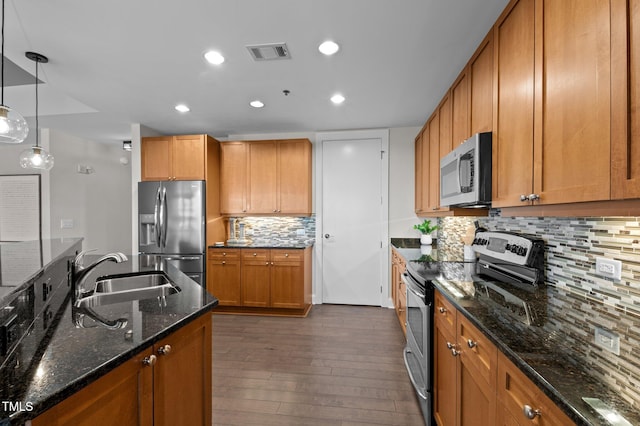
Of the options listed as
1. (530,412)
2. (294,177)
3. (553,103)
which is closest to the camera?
(530,412)

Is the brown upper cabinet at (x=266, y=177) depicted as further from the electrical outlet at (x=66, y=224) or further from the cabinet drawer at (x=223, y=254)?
the electrical outlet at (x=66, y=224)

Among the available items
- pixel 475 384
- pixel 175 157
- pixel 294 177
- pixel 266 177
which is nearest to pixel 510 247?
pixel 475 384

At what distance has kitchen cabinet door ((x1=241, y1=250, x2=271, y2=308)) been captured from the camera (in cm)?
383

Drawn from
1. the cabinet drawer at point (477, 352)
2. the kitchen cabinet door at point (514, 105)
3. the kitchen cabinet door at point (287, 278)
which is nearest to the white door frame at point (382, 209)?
the kitchen cabinet door at point (287, 278)

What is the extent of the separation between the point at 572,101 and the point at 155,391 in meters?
1.79

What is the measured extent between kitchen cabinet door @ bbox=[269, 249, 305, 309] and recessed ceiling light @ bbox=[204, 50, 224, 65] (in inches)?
88.9

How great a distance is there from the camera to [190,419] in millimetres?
1240

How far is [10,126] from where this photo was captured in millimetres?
1935

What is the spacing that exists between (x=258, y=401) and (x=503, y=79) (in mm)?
2533

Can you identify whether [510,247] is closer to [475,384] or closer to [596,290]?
[596,290]

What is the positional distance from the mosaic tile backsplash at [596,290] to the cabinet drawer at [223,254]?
321cm

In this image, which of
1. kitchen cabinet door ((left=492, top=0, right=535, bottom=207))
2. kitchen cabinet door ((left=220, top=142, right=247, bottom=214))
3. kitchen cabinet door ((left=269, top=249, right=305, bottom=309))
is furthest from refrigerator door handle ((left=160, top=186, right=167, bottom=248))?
kitchen cabinet door ((left=492, top=0, right=535, bottom=207))

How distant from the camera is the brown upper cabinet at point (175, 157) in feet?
12.8

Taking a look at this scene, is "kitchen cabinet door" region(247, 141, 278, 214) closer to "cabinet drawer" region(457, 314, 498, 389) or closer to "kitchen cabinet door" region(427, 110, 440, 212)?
"kitchen cabinet door" region(427, 110, 440, 212)
